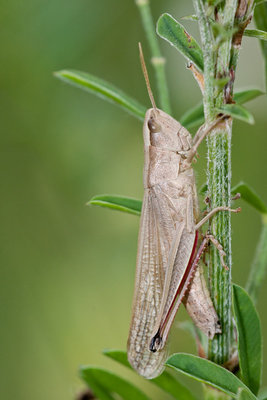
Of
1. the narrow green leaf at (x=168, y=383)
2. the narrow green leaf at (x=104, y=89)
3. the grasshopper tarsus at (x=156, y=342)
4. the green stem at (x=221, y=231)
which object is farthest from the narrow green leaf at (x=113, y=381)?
the narrow green leaf at (x=104, y=89)

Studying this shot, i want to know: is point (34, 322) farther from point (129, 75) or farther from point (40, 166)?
point (129, 75)

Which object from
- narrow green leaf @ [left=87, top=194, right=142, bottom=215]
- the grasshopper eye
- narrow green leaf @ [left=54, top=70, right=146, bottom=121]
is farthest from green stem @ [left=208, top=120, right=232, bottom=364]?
the grasshopper eye

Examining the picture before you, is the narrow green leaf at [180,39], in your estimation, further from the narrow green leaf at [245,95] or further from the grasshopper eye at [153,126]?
the grasshopper eye at [153,126]

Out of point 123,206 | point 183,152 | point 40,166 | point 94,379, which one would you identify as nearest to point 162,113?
point 183,152

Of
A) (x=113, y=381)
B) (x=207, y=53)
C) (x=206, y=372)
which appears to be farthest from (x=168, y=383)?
(x=207, y=53)

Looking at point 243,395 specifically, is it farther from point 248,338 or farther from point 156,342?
point 156,342
